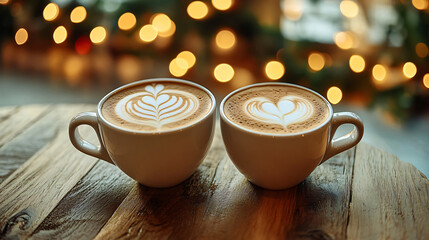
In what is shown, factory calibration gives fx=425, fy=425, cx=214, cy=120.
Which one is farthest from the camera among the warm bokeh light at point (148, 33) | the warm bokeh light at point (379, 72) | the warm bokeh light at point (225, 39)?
the warm bokeh light at point (148, 33)

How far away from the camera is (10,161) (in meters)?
0.96

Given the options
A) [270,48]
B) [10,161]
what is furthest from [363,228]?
[270,48]

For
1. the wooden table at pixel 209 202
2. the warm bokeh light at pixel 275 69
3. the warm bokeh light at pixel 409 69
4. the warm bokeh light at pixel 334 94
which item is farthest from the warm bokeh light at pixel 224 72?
the wooden table at pixel 209 202

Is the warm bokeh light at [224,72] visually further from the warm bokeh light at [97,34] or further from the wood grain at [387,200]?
the wood grain at [387,200]

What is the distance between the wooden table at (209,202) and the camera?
0.75m

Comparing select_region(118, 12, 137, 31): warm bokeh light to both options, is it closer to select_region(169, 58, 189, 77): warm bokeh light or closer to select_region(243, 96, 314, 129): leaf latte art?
select_region(169, 58, 189, 77): warm bokeh light

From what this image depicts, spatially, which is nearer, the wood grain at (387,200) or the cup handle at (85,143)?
the wood grain at (387,200)

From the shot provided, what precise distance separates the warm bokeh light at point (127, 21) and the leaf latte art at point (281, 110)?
1377mm

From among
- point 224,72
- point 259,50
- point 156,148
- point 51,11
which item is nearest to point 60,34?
point 51,11

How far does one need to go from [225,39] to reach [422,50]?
913mm

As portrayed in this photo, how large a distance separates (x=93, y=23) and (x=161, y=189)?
5.72 feet

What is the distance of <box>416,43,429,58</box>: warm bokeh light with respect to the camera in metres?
1.85

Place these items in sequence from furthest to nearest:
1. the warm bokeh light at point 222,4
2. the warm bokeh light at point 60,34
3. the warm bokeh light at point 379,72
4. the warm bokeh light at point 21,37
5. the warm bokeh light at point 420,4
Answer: the warm bokeh light at point 21,37 → the warm bokeh light at point 60,34 → the warm bokeh light at point 379,72 → the warm bokeh light at point 222,4 → the warm bokeh light at point 420,4

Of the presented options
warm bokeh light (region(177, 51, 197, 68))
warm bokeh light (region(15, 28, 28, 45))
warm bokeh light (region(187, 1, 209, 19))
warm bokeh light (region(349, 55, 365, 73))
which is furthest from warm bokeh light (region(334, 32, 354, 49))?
warm bokeh light (region(15, 28, 28, 45))
